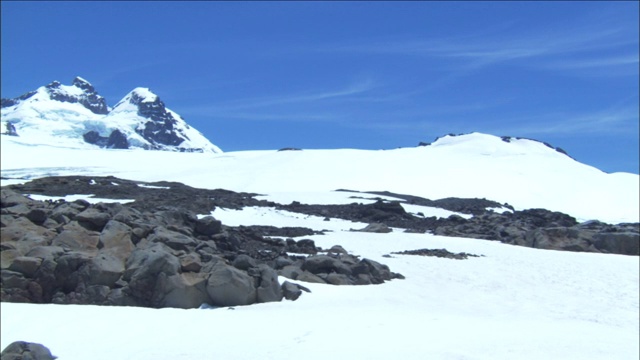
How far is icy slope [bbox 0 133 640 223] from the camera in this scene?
6506 cm

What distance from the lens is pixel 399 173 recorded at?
7712 centimetres

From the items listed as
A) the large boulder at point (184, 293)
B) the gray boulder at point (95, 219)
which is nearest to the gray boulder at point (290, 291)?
the large boulder at point (184, 293)

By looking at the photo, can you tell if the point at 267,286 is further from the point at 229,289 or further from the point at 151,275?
the point at 151,275

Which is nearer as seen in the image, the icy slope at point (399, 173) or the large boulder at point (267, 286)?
the large boulder at point (267, 286)

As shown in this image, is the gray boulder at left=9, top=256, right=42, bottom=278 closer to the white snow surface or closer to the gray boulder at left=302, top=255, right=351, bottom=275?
the white snow surface

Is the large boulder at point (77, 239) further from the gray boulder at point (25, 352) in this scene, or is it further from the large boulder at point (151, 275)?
the gray boulder at point (25, 352)

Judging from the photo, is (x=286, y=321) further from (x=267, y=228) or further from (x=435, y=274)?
(x=267, y=228)

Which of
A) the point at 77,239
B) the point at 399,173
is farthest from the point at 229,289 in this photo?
the point at 399,173

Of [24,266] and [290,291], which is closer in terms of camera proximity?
[24,266]

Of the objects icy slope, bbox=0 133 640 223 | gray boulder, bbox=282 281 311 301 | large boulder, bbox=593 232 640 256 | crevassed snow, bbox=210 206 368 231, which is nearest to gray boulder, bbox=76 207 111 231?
gray boulder, bbox=282 281 311 301

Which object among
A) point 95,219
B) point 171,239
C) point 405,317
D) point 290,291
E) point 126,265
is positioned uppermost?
point 95,219

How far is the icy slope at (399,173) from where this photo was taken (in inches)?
2562

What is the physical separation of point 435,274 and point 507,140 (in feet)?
312

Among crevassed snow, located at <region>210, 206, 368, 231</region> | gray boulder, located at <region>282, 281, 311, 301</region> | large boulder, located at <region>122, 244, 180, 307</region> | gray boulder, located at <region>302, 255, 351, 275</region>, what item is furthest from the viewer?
crevassed snow, located at <region>210, 206, 368, 231</region>
